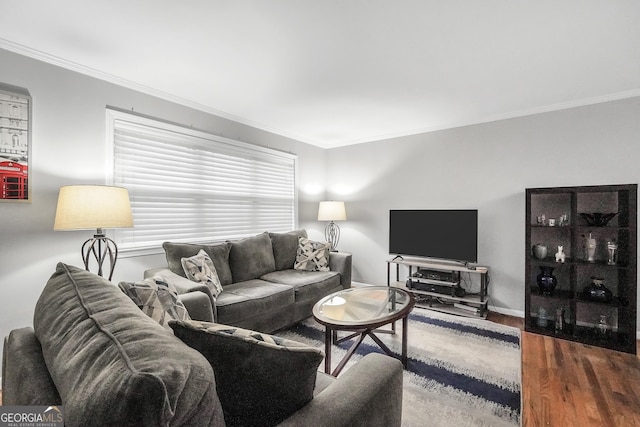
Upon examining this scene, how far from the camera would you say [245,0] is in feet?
5.74

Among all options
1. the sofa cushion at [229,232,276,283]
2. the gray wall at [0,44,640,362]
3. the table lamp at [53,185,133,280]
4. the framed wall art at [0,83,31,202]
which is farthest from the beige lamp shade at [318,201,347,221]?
the framed wall art at [0,83,31,202]

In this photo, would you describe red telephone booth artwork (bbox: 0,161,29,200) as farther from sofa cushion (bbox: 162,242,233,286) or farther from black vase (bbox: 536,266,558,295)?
black vase (bbox: 536,266,558,295)

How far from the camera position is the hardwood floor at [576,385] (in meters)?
1.88

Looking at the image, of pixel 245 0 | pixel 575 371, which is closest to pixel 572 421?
pixel 575 371

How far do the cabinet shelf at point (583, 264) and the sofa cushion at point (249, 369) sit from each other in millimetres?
3222

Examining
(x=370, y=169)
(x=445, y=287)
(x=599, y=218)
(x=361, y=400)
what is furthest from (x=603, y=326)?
(x=361, y=400)

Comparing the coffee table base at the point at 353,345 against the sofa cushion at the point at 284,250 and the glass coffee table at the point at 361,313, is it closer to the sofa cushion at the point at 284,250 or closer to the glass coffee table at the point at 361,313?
the glass coffee table at the point at 361,313

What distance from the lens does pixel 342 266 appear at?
3.79 metres

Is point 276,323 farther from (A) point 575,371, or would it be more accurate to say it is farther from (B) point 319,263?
(A) point 575,371

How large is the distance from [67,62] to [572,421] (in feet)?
14.5

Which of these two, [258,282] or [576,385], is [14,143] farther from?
[576,385]

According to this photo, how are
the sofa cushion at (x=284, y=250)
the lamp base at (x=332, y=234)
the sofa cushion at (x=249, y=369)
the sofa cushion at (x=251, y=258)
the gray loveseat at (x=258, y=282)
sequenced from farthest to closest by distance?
the lamp base at (x=332, y=234), the sofa cushion at (x=284, y=250), the sofa cushion at (x=251, y=258), the gray loveseat at (x=258, y=282), the sofa cushion at (x=249, y=369)

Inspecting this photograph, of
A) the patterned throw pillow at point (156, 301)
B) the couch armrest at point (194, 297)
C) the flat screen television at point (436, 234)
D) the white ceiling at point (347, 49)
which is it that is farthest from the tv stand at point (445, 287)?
the patterned throw pillow at point (156, 301)

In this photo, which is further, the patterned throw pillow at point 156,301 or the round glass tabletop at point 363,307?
the round glass tabletop at point 363,307
